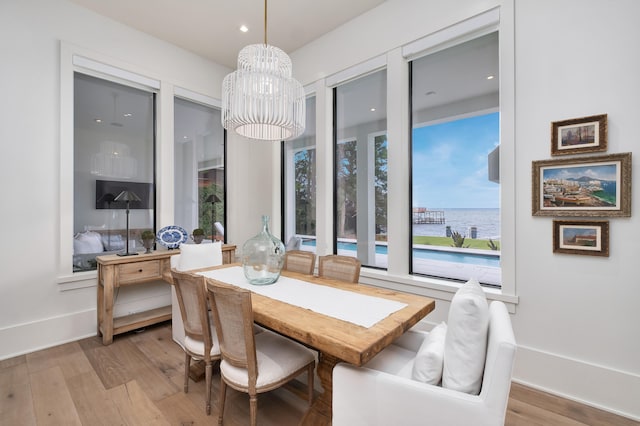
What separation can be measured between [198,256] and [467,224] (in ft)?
8.89

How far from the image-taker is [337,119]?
368 cm

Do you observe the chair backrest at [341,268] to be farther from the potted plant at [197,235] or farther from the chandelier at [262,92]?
the potted plant at [197,235]

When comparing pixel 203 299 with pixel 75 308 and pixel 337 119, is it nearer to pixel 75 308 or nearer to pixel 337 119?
pixel 75 308

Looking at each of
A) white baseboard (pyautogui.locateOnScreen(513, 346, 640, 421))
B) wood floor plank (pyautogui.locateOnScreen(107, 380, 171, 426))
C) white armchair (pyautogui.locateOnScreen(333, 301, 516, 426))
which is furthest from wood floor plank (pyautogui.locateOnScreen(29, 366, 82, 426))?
white baseboard (pyautogui.locateOnScreen(513, 346, 640, 421))

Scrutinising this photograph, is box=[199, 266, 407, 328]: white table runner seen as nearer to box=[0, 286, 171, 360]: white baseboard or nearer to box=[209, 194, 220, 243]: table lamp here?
box=[0, 286, 171, 360]: white baseboard

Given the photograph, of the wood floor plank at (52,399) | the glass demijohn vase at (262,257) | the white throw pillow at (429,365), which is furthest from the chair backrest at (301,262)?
the wood floor plank at (52,399)

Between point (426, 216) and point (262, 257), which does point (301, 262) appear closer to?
point (262, 257)

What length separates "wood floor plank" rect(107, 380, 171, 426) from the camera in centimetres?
178

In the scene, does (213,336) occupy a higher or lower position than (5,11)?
lower

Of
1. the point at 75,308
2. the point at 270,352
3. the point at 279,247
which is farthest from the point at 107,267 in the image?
the point at 270,352

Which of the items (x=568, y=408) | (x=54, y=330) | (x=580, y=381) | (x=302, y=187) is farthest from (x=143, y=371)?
(x=580, y=381)

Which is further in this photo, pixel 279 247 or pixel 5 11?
pixel 5 11

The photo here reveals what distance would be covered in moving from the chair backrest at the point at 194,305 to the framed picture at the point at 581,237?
2.49 m

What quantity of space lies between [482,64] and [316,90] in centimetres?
190
